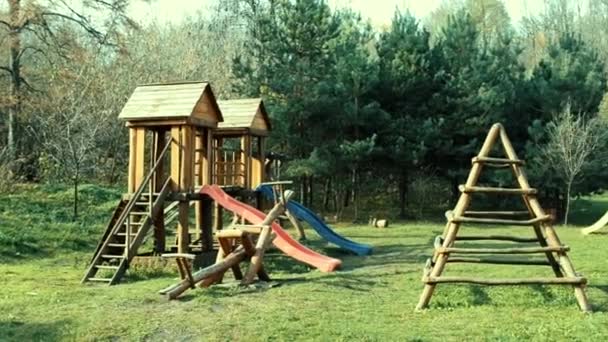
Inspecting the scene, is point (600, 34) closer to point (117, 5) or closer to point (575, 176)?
point (575, 176)

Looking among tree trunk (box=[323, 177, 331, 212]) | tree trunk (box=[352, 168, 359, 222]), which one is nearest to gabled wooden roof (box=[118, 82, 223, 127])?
tree trunk (box=[352, 168, 359, 222])

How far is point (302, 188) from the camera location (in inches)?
1216

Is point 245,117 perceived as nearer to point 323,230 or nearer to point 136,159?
point 323,230

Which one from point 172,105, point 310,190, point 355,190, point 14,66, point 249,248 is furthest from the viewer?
point 310,190

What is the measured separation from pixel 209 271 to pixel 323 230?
751cm

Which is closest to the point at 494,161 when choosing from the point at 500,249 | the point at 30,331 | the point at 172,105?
the point at 500,249

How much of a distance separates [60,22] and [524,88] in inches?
770

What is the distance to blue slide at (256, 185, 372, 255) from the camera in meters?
17.5

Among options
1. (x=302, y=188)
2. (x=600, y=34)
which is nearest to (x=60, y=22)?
(x=302, y=188)

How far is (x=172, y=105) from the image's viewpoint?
1482 cm

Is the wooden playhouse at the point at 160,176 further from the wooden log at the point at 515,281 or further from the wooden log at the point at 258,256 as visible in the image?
the wooden log at the point at 515,281

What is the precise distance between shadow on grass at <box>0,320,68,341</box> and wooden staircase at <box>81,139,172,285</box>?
141 inches

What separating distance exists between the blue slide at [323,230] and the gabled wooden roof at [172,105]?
4199 mm

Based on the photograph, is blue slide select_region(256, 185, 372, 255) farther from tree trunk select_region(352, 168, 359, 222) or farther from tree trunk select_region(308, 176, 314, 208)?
tree trunk select_region(308, 176, 314, 208)
